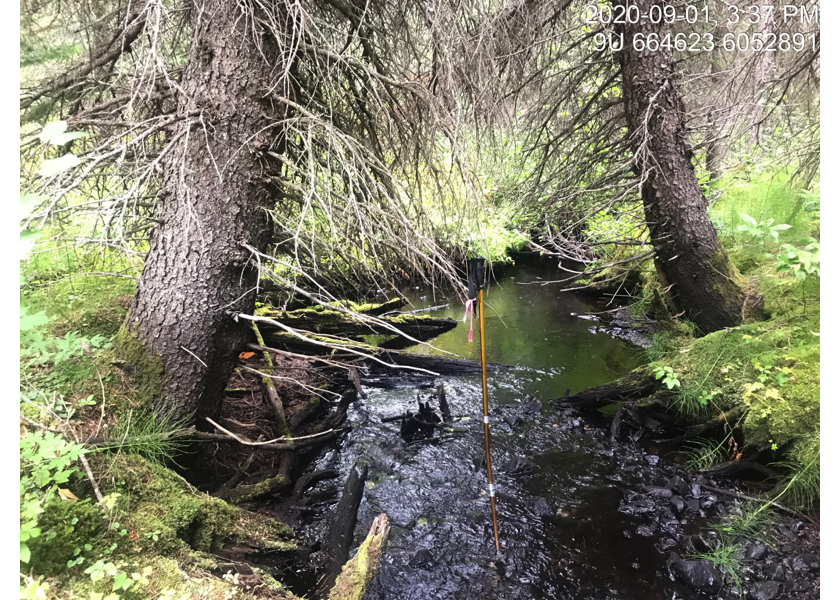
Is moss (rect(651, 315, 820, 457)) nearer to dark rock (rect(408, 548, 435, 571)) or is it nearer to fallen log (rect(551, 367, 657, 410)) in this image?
fallen log (rect(551, 367, 657, 410))

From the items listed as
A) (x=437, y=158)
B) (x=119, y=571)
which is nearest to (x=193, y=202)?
(x=437, y=158)

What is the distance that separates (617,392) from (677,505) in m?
1.66

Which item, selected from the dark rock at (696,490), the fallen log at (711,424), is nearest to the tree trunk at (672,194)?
the fallen log at (711,424)

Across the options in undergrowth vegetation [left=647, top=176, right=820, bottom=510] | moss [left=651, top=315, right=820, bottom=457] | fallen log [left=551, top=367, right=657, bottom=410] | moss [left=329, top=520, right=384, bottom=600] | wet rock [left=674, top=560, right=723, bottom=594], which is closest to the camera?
moss [left=329, top=520, right=384, bottom=600]

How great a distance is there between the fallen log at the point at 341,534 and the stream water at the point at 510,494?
7.2 inches

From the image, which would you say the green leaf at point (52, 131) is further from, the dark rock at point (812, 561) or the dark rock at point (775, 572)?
the dark rock at point (812, 561)

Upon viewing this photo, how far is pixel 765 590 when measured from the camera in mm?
2873

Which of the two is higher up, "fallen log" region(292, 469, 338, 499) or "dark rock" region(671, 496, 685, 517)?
"fallen log" region(292, 469, 338, 499)

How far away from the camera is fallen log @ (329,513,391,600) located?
91.6 inches

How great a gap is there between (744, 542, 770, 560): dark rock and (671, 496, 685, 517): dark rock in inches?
20.5

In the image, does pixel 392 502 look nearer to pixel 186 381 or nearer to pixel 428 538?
pixel 428 538

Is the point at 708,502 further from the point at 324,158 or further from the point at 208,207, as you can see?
the point at 208,207

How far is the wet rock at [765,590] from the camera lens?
284 centimetres

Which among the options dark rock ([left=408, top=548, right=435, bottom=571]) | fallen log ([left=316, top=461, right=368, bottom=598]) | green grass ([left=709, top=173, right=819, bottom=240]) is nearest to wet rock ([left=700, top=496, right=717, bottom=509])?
dark rock ([left=408, top=548, right=435, bottom=571])
